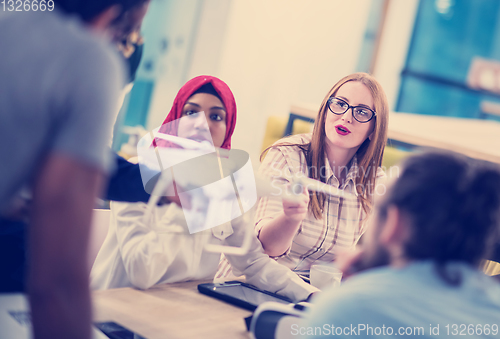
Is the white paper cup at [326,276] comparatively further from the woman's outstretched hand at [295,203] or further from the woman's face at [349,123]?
the woman's face at [349,123]

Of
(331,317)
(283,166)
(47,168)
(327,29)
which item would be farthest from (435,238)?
(327,29)

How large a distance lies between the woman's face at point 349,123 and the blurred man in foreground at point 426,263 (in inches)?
36.4

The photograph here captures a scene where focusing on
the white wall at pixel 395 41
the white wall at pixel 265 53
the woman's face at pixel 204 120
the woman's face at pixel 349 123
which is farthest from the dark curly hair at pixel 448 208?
the white wall at pixel 395 41

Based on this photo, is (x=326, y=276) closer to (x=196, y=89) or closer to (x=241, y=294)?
(x=241, y=294)

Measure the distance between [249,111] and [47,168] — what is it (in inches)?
136

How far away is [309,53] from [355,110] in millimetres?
2878

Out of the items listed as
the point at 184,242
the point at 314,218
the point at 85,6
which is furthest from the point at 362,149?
the point at 85,6

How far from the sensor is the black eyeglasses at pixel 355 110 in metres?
1.57

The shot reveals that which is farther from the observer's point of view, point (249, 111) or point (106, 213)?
point (249, 111)

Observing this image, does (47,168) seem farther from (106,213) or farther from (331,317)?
(106,213)

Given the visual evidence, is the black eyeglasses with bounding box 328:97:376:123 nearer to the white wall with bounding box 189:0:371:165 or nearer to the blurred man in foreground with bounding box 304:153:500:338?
the blurred man in foreground with bounding box 304:153:500:338

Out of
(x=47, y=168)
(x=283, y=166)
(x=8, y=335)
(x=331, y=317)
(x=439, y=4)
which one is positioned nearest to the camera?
(x=47, y=168)

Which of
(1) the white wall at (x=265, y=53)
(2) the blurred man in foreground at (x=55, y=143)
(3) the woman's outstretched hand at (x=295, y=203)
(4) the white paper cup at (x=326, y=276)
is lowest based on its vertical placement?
(4) the white paper cup at (x=326, y=276)

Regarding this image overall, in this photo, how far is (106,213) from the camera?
58.3 inches
